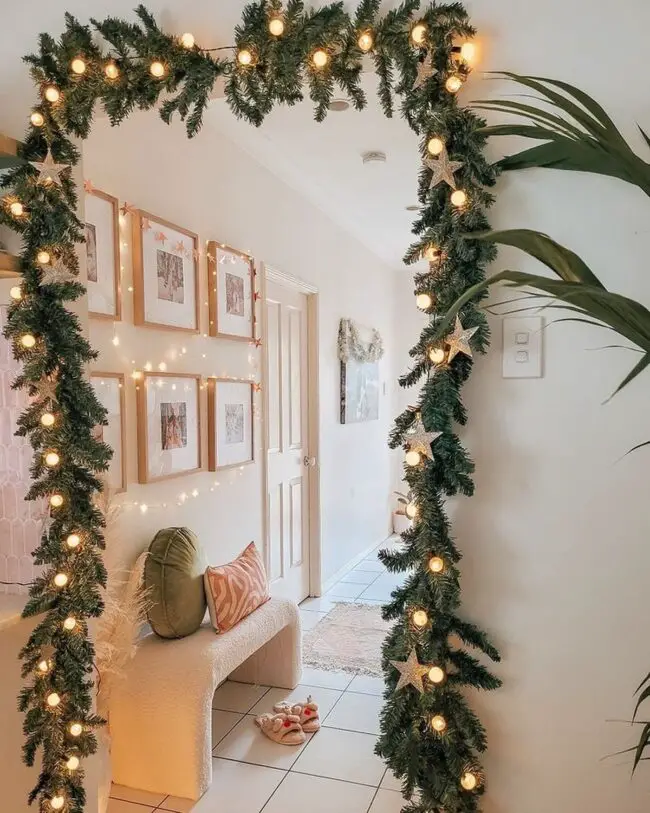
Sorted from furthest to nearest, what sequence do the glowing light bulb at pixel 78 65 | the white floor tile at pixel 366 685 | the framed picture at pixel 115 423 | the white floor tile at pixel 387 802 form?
the white floor tile at pixel 366 685 → the framed picture at pixel 115 423 → the white floor tile at pixel 387 802 → the glowing light bulb at pixel 78 65

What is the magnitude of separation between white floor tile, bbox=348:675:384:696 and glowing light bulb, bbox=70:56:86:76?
9.00 ft

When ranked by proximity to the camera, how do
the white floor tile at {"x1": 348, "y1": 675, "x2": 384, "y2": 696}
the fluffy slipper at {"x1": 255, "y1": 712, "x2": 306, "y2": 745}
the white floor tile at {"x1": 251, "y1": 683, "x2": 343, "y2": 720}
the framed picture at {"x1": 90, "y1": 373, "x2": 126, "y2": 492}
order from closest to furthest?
1. the framed picture at {"x1": 90, "y1": 373, "x2": 126, "y2": 492}
2. the fluffy slipper at {"x1": 255, "y1": 712, "x2": 306, "y2": 745}
3. the white floor tile at {"x1": 251, "y1": 683, "x2": 343, "y2": 720}
4. the white floor tile at {"x1": 348, "y1": 675, "x2": 384, "y2": 696}

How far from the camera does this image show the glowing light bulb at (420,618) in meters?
A: 1.46

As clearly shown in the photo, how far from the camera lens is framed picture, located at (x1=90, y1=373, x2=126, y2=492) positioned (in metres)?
2.29

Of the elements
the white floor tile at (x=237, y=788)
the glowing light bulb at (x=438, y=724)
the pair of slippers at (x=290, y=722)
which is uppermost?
the glowing light bulb at (x=438, y=724)

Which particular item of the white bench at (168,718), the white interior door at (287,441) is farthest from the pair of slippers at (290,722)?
the white interior door at (287,441)

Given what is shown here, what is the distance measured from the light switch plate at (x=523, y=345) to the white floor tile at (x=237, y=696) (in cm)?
219

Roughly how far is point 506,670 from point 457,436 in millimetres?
578

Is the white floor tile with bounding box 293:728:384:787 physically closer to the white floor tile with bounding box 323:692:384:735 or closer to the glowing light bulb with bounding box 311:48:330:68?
the white floor tile with bounding box 323:692:384:735

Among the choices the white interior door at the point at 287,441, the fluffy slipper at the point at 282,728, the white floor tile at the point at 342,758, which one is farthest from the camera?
the white interior door at the point at 287,441

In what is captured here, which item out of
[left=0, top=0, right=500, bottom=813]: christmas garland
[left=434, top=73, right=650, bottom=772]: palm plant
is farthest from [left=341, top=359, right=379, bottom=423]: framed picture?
[left=434, top=73, right=650, bottom=772]: palm plant

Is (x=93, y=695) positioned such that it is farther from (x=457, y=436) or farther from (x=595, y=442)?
(x=595, y=442)

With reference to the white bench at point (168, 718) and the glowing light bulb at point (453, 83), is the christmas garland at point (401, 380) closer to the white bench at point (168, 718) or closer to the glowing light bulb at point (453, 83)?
the glowing light bulb at point (453, 83)

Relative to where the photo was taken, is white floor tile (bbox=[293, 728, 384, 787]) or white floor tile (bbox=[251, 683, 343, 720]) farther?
white floor tile (bbox=[251, 683, 343, 720])
